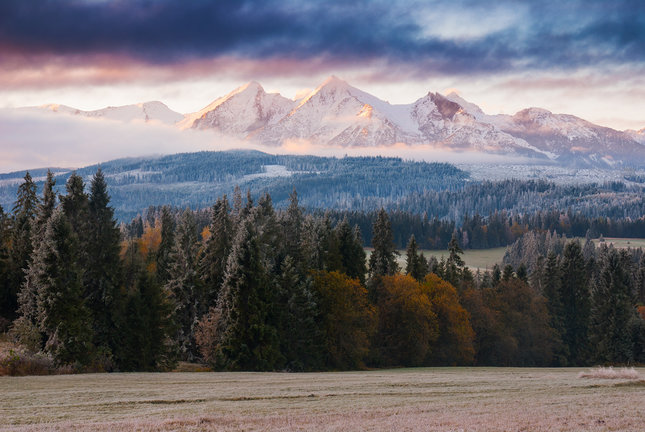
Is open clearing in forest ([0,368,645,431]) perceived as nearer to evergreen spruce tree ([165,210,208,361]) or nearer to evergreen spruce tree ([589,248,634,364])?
evergreen spruce tree ([165,210,208,361])

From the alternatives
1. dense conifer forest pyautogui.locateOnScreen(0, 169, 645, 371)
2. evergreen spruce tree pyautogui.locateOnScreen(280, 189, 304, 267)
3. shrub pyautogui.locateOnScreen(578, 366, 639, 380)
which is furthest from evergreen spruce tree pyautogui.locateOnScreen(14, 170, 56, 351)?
shrub pyautogui.locateOnScreen(578, 366, 639, 380)

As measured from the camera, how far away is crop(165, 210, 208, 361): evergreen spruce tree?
202 feet

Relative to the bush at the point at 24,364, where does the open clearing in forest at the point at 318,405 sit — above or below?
above

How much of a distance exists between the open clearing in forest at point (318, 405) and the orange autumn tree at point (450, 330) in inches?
1794

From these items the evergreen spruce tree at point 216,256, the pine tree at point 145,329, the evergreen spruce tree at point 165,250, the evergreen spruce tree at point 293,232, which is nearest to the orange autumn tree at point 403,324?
the evergreen spruce tree at point 293,232

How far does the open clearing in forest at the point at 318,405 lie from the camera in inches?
798

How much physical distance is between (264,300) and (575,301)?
2294 inches

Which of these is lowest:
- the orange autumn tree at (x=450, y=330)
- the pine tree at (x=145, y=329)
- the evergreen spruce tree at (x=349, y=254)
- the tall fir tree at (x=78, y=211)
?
the orange autumn tree at (x=450, y=330)

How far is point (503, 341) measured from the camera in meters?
86.0

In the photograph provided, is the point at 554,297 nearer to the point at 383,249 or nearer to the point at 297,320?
the point at 383,249

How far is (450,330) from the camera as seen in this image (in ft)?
261

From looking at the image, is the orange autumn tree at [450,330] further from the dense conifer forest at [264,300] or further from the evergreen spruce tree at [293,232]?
the evergreen spruce tree at [293,232]

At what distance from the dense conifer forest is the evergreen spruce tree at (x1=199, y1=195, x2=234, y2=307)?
13 centimetres

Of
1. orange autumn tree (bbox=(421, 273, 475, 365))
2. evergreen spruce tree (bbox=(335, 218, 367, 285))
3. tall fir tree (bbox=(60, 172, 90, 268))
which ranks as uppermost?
tall fir tree (bbox=(60, 172, 90, 268))
